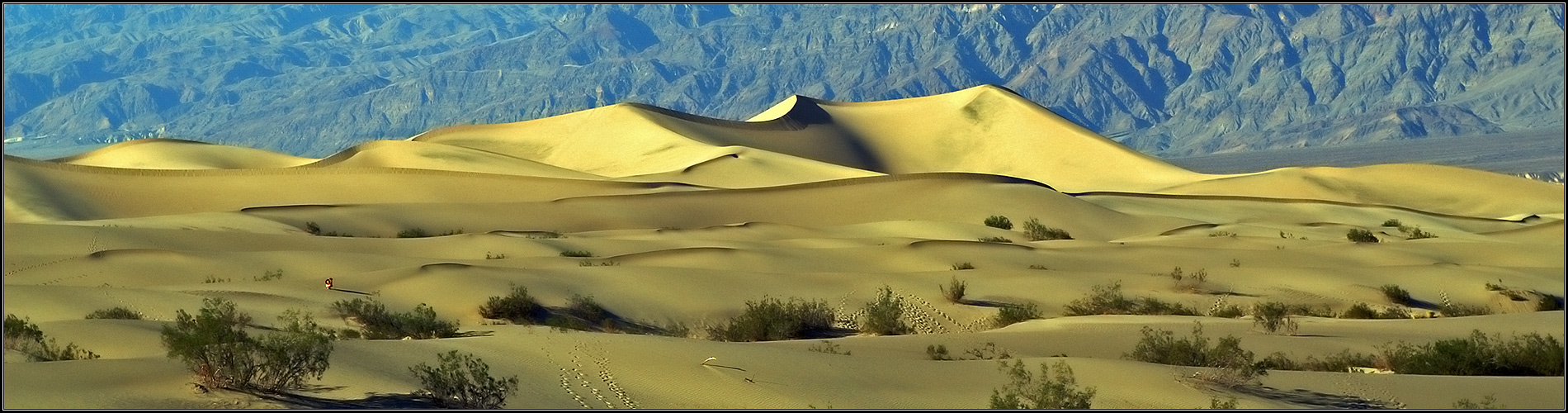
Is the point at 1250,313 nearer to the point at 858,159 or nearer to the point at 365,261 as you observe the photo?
the point at 365,261

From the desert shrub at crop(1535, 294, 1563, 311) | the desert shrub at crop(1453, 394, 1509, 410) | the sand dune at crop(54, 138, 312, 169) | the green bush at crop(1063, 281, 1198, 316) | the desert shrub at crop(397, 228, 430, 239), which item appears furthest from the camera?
the sand dune at crop(54, 138, 312, 169)

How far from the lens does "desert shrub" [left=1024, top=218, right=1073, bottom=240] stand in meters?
49.0

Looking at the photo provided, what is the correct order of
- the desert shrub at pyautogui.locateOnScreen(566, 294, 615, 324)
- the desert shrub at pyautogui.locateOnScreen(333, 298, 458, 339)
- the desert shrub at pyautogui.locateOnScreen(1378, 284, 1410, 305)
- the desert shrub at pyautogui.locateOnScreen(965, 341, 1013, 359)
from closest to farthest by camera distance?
1. the desert shrub at pyautogui.locateOnScreen(965, 341, 1013, 359)
2. the desert shrub at pyautogui.locateOnScreen(333, 298, 458, 339)
3. the desert shrub at pyautogui.locateOnScreen(566, 294, 615, 324)
4. the desert shrub at pyautogui.locateOnScreen(1378, 284, 1410, 305)

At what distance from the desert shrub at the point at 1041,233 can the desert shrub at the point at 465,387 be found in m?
34.7

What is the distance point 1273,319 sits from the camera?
2361 cm

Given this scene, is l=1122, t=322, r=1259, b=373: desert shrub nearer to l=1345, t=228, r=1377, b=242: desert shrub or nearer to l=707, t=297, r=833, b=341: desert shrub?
l=707, t=297, r=833, b=341: desert shrub

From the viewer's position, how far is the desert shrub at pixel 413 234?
4422 cm

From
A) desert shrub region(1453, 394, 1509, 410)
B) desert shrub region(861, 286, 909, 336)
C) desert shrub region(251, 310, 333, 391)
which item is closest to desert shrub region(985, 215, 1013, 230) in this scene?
desert shrub region(861, 286, 909, 336)

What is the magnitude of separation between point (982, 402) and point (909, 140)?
268ft

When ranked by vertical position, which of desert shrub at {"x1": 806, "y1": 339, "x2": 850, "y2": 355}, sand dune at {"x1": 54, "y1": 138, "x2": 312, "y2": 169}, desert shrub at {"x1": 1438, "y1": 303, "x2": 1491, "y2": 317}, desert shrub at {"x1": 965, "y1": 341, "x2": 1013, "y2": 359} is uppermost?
sand dune at {"x1": 54, "y1": 138, "x2": 312, "y2": 169}

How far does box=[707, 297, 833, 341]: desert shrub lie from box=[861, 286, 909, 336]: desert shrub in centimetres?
78

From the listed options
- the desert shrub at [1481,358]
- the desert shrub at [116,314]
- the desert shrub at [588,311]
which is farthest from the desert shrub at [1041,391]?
the desert shrub at [116,314]

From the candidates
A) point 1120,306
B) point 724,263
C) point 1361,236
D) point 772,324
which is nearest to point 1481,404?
point 772,324

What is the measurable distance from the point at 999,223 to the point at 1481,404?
37.2m
